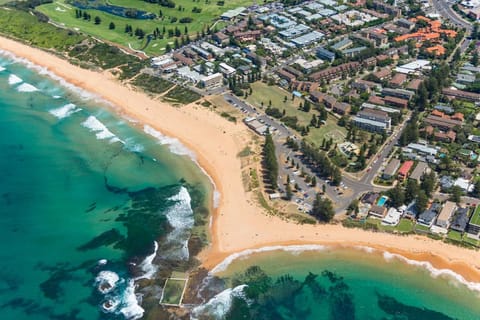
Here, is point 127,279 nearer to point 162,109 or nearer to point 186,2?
point 162,109

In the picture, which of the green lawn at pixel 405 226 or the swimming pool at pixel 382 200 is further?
the swimming pool at pixel 382 200

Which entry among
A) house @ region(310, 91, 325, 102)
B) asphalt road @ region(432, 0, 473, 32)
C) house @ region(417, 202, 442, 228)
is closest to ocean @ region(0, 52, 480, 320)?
house @ region(417, 202, 442, 228)

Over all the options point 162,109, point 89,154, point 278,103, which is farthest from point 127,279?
point 278,103

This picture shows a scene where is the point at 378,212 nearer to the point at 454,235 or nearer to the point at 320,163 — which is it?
the point at 454,235

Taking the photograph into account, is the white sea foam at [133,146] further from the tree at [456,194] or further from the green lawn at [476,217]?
the green lawn at [476,217]

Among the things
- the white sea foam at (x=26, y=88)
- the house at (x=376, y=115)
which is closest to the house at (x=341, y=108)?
the house at (x=376, y=115)

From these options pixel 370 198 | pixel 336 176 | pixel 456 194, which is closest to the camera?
pixel 456 194

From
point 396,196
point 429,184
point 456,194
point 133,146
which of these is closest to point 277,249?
point 396,196

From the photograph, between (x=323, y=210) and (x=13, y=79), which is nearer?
(x=323, y=210)
